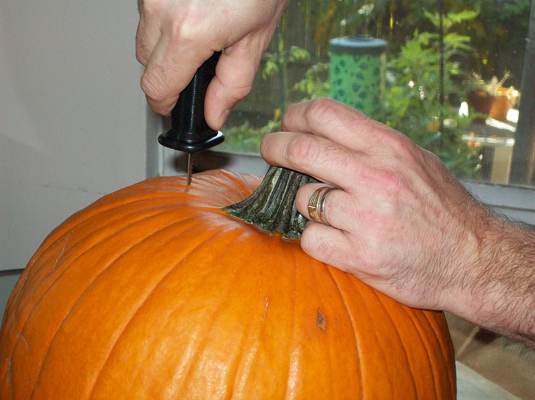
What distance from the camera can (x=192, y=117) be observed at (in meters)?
0.78

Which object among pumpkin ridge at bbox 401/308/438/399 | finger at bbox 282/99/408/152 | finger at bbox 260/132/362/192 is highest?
finger at bbox 282/99/408/152

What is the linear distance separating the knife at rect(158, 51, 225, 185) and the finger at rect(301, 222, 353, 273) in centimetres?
20

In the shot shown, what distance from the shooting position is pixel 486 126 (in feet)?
5.27

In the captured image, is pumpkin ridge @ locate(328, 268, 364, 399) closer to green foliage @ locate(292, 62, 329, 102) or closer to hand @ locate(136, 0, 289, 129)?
hand @ locate(136, 0, 289, 129)

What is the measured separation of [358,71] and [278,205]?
94 cm

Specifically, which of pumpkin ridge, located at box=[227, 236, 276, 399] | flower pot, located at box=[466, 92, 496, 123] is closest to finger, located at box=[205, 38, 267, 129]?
pumpkin ridge, located at box=[227, 236, 276, 399]

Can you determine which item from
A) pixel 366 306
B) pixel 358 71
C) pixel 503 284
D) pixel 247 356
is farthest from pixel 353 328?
pixel 358 71

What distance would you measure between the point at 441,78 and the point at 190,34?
3.69 ft

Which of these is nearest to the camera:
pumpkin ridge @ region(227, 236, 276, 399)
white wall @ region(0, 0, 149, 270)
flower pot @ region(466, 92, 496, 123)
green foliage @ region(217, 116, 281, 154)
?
pumpkin ridge @ region(227, 236, 276, 399)

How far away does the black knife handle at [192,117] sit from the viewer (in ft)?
2.50

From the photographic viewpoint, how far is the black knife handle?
30.0 inches

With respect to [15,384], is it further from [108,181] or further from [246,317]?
[108,181]

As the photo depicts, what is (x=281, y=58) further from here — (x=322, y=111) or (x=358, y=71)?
(x=322, y=111)

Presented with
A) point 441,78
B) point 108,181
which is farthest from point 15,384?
point 441,78
